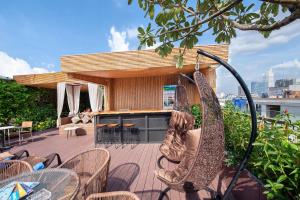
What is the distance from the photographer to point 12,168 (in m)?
2.64

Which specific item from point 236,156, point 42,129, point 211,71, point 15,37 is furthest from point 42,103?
point 236,156

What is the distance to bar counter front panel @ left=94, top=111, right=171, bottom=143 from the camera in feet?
21.1

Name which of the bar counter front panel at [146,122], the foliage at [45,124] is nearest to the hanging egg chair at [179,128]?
the bar counter front panel at [146,122]

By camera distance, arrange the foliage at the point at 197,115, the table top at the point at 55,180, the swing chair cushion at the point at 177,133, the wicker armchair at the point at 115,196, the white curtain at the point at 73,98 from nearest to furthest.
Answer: the wicker armchair at the point at 115,196, the table top at the point at 55,180, the swing chair cushion at the point at 177,133, the foliage at the point at 197,115, the white curtain at the point at 73,98

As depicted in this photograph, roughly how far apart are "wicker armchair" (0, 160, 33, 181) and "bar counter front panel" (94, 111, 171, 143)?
3849 mm

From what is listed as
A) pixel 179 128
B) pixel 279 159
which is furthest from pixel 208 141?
pixel 179 128

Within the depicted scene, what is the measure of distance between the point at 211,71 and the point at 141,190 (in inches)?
202

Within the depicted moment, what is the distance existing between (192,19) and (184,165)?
2332 mm

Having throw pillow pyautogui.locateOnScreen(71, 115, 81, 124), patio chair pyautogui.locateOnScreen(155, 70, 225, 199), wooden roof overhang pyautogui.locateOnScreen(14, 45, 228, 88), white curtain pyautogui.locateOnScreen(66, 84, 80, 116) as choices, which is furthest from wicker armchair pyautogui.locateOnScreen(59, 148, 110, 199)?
white curtain pyautogui.locateOnScreen(66, 84, 80, 116)

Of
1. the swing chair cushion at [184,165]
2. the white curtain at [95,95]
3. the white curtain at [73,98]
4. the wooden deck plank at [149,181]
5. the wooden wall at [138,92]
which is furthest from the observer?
the white curtain at [73,98]

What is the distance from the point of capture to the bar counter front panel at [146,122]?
644 cm

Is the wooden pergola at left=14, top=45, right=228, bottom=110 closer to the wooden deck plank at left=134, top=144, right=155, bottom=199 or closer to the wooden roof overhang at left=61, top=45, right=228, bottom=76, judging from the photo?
the wooden roof overhang at left=61, top=45, right=228, bottom=76

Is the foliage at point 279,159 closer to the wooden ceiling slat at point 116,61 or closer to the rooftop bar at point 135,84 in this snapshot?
the rooftop bar at point 135,84

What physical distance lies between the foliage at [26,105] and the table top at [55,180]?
26.1 ft
